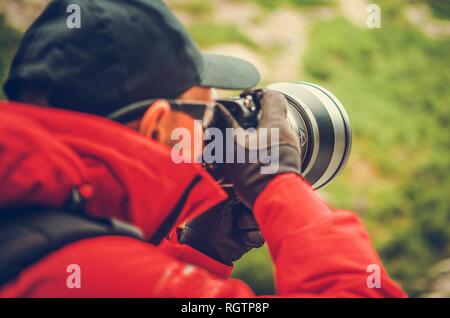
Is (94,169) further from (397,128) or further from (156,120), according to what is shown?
(397,128)

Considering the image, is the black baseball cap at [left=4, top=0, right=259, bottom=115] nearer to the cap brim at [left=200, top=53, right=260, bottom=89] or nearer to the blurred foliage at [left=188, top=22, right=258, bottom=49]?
the cap brim at [left=200, top=53, right=260, bottom=89]

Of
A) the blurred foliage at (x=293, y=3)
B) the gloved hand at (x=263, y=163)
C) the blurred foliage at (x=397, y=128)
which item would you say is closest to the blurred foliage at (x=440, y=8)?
the blurred foliage at (x=397, y=128)

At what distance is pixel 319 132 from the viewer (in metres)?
1.24

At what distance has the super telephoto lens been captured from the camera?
4.01ft

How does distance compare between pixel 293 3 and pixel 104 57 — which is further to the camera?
pixel 293 3

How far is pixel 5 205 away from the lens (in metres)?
0.75

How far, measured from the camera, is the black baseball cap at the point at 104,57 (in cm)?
81

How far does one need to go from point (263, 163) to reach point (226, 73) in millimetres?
158

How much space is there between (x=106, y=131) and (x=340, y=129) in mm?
613

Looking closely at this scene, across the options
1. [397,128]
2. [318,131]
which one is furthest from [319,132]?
[397,128]

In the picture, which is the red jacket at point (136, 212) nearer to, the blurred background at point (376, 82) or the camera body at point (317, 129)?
the camera body at point (317, 129)

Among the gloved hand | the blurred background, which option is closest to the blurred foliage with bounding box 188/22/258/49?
the blurred background
